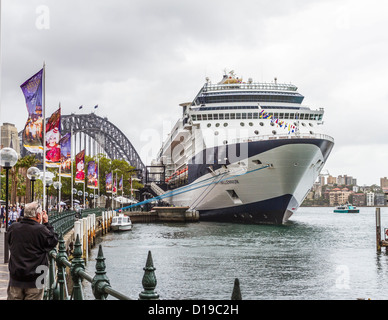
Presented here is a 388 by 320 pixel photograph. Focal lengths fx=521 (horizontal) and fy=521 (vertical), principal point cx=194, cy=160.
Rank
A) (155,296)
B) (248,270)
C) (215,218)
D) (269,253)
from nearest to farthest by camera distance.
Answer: (155,296) < (248,270) < (269,253) < (215,218)

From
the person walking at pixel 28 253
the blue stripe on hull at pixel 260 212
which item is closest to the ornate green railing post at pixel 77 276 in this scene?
the person walking at pixel 28 253

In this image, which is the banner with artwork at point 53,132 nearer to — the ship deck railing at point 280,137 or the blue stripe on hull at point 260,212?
the ship deck railing at point 280,137

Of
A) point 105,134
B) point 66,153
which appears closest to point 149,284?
point 66,153

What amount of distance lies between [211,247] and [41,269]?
30.9m

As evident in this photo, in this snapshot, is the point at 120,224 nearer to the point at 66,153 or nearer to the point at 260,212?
the point at 260,212

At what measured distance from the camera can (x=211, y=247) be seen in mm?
37375

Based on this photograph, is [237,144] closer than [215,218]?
Yes

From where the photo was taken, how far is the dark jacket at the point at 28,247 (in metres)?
6.96

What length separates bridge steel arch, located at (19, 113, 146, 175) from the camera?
461 feet

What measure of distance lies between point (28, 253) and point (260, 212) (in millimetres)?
48122

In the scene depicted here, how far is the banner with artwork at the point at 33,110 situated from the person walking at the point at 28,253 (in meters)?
13.2

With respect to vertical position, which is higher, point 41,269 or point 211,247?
point 41,269

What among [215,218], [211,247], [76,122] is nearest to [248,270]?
[211,247]

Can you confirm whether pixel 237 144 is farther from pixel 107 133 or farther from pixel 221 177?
pixel 107 133
